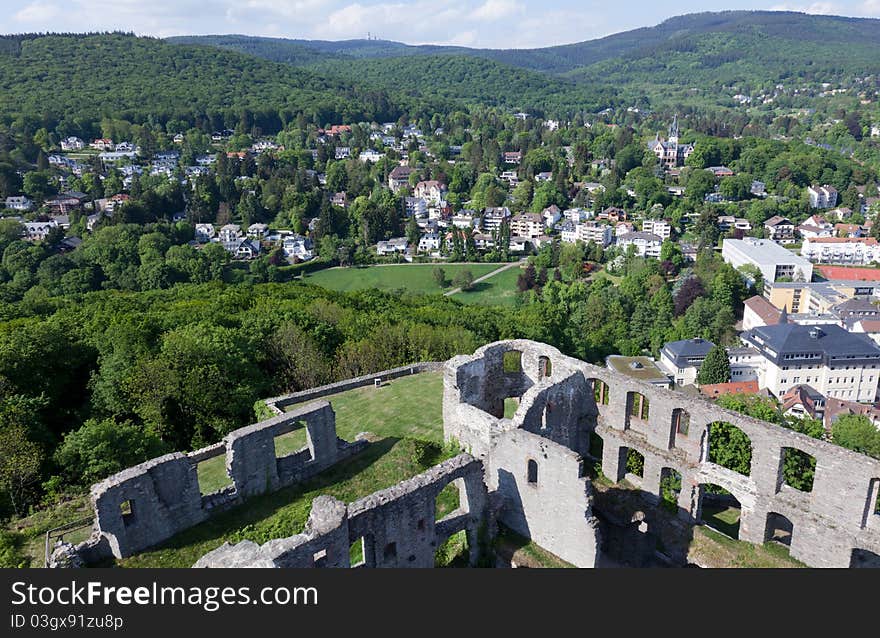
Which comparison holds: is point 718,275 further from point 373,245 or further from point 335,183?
point 335,183

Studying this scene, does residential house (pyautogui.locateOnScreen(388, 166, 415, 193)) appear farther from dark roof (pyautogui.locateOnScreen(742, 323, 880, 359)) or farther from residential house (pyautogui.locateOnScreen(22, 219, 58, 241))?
dark roof (pyautogui.locateOnScreen(742, 323, 880, 359))

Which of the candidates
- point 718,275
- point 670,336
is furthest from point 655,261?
point 670,336

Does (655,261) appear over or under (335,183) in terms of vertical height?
under

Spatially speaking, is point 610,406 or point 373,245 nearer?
point 610,406

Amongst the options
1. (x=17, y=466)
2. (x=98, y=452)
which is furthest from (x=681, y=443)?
(x=17, y=466)

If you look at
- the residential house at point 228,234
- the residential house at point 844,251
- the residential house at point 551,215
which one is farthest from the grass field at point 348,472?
the residential house at point 844,251

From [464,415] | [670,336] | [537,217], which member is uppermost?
[464,415]
